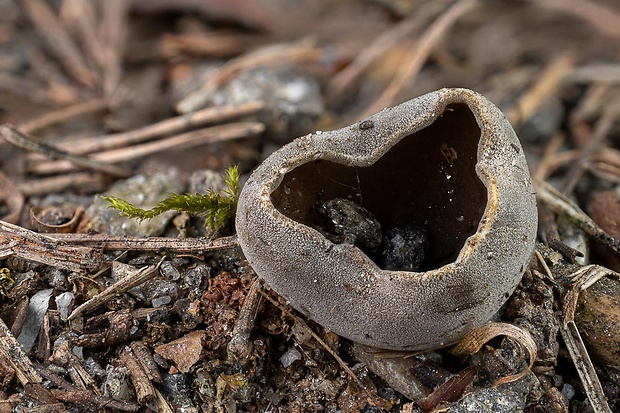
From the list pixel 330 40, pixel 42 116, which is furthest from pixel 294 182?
pixel 330 40

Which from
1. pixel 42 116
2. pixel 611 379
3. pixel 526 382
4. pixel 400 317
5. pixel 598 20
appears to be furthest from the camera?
pixel 598 20

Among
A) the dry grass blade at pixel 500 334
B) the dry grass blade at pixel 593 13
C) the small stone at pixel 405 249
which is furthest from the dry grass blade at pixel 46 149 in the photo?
the dry grass blade at pixel 593 13

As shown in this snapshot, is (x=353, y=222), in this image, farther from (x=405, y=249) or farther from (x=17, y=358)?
(x=17, y=358)

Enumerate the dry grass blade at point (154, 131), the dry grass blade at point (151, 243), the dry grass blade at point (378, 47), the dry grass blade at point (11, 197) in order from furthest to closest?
the dry grass blade at point (378, 47) < the dry grass blade at point (154, 131) < the dry grass blade at point (11, 197) < the dry grass blade at point (151, 243)

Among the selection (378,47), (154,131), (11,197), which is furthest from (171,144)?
(378,47)

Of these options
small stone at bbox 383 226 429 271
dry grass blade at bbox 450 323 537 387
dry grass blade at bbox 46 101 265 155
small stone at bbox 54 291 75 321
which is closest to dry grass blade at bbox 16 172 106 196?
dry grass blade at bbox 46 101 265 155

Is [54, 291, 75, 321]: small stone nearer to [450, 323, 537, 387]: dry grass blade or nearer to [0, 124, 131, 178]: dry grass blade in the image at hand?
[0, 124, 131, 178]: dry grass blade

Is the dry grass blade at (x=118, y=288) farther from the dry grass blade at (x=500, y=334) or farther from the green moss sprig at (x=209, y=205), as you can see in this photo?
the dry grass blade at (x=500, y=334)

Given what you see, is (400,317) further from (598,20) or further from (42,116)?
(598,20)
